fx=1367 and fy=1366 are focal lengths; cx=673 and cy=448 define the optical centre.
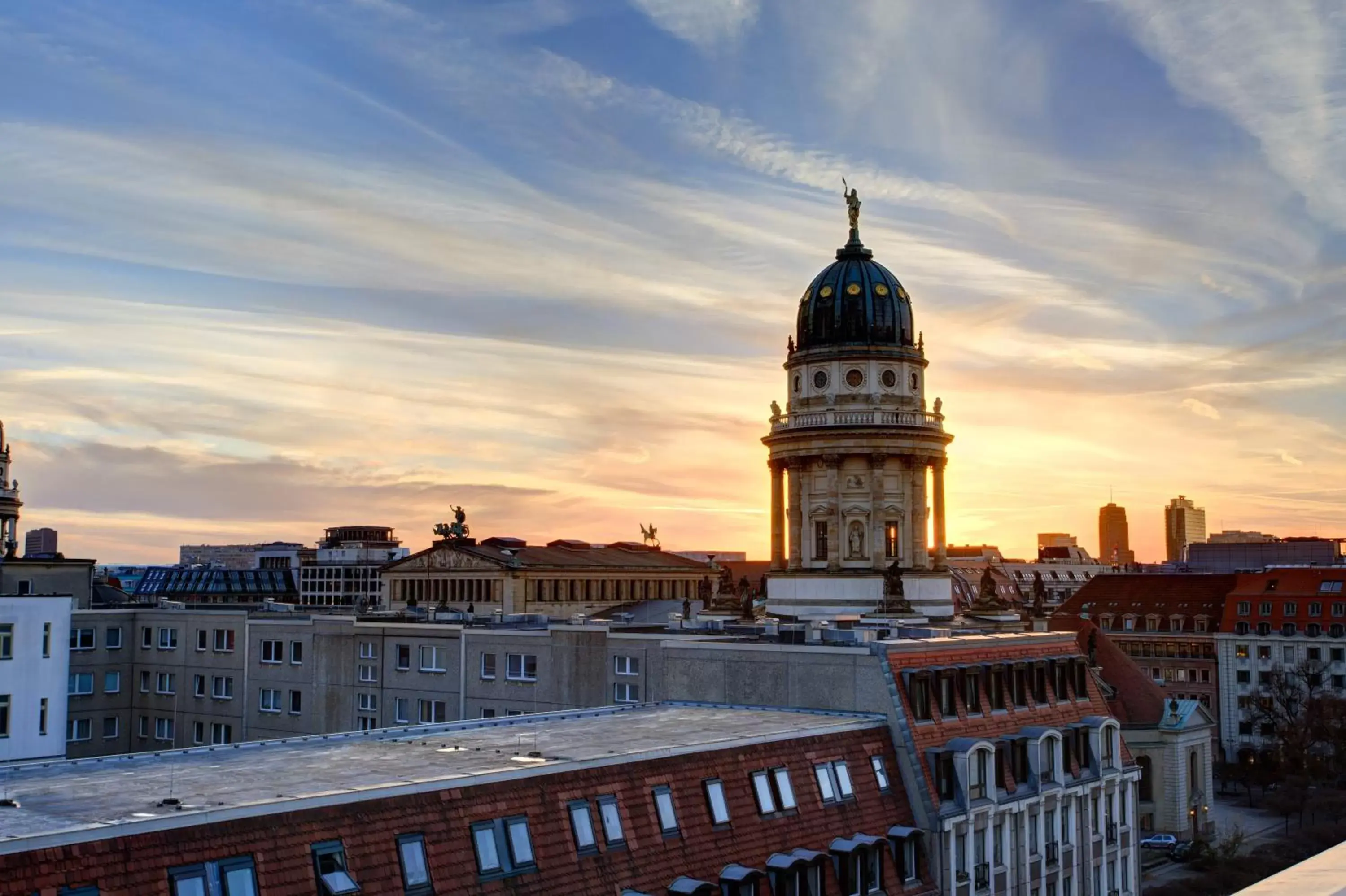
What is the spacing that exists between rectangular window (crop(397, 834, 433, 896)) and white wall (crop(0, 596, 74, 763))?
3693 cm

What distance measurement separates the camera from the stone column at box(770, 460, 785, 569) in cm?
11600

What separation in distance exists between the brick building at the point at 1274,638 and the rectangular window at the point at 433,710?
294ft

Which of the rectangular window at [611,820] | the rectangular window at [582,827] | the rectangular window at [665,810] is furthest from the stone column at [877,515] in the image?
the rectangular window at [582,827]

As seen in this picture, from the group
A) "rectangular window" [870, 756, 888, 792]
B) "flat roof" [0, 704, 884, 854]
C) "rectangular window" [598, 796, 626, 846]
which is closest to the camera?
"flat roof" [0, 704, 884, 854]

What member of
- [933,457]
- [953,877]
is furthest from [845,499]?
[953,877]

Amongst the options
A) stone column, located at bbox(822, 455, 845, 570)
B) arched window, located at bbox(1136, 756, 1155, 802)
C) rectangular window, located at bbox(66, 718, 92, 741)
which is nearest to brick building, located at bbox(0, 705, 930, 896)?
rectangular window, located at bbox(66, 718, 92, 741)

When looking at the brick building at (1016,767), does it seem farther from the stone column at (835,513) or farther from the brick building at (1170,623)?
the brick building at (1170,623)

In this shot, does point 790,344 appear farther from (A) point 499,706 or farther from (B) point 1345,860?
(B) point 1345,860

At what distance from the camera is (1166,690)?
14275 cm

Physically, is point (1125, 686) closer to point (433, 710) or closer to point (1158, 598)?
point (1158, 598)

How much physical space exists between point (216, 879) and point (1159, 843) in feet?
273

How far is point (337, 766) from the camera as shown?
3712cm

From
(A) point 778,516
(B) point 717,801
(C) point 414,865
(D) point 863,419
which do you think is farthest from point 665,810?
(A) point 778,516

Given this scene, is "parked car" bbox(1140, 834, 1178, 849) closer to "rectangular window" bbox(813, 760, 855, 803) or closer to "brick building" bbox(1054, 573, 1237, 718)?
"brick building" bbox(1054, 573, 1237, 718)
